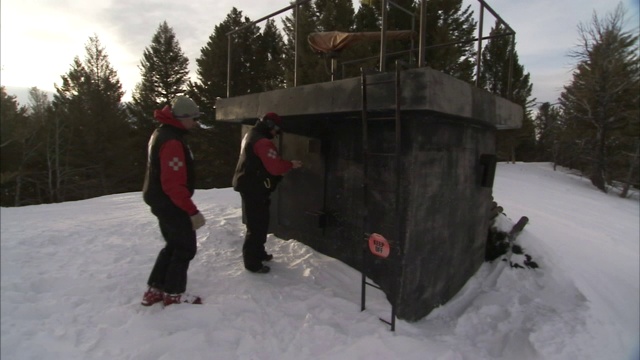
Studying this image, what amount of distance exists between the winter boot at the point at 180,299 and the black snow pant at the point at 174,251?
0.05 meters

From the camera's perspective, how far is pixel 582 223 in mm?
10266

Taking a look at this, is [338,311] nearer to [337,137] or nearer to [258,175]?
[258,175]

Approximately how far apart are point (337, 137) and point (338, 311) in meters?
1.99

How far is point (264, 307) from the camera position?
11.0 feet

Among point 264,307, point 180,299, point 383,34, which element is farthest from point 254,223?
point 383,34

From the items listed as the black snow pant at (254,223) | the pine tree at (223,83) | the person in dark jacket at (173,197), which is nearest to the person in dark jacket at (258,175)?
the black snow pant at (254,223)

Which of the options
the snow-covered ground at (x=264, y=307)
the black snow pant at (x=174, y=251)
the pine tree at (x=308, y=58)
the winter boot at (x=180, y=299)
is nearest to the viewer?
the snow-covered ground at (x=264, y=307)

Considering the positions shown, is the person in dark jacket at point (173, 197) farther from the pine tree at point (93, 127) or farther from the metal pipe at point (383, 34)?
the pine tree at point (93, 127)

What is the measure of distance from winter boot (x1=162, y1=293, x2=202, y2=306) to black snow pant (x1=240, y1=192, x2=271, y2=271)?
2.65ft

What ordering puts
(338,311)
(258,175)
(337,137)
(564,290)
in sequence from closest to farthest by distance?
(338,311), (258,175), (337,137), (564,290)

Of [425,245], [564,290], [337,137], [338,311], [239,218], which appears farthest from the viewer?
[239,218]

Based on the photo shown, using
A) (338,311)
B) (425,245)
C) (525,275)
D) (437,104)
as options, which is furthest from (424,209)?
(525,275)

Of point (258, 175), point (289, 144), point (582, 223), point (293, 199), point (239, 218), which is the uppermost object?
point (289, 144)

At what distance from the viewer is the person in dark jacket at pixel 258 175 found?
379cm
